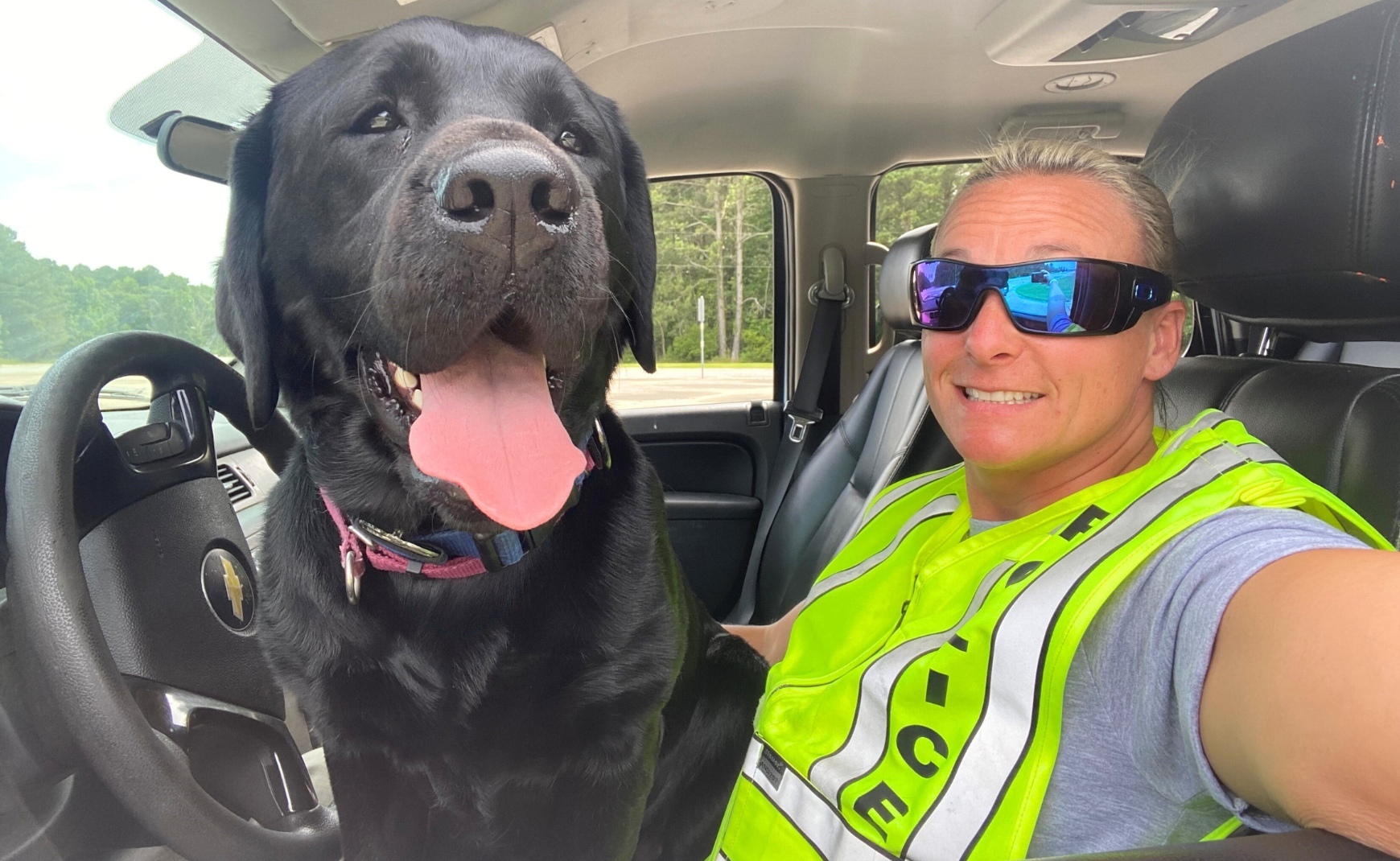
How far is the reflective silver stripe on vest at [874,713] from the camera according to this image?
3.75 ft

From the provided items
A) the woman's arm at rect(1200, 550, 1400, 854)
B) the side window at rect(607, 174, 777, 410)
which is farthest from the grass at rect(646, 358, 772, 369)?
the woman's arm at rect(1200, 550, 1400, 854)

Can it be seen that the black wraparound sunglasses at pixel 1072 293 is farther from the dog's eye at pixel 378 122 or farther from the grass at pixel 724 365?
the grass at pixel 724 365

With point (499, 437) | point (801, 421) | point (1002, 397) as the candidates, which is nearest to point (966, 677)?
point (1002, 397)

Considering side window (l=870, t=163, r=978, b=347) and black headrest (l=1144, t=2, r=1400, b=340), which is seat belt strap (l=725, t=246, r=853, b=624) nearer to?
side window (l=870, t=163, r=978, b=347)

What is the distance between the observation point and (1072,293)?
1.22 meters

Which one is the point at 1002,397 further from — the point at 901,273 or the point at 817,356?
the point at 817,356

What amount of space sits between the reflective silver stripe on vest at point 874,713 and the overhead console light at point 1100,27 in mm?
1874

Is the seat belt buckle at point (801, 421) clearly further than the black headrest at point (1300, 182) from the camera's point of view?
Yes

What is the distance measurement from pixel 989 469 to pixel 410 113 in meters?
1.08

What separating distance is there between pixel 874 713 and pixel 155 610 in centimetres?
111

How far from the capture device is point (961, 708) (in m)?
1.04

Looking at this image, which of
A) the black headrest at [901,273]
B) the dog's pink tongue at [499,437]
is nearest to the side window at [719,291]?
the black headrest at [901,273]

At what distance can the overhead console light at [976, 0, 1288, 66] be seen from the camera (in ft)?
7.43

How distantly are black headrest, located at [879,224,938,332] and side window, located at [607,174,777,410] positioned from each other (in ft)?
2.53
